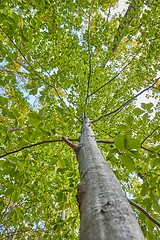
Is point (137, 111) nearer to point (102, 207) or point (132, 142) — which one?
point (132, 142)

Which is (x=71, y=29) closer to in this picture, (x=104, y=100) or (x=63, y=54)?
(x=63, y=54)

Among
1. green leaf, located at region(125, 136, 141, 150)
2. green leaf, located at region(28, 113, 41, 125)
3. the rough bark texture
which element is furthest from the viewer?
green leaf, located at region(28, 113, 41, 125)

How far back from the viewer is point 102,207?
655 millimetres

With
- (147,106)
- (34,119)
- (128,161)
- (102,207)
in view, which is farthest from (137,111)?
(102,207)

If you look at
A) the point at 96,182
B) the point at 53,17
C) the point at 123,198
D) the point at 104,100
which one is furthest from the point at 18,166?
the point at 104,100

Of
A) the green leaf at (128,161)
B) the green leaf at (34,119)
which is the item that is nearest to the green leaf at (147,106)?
the green leaf at (128,161)

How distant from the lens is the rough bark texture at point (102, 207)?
0.53 m

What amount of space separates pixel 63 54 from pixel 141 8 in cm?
176

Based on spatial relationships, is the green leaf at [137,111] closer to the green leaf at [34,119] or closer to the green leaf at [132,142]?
the green leaf at [132,142]

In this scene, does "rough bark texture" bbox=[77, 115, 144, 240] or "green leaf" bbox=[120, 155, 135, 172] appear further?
"green leaf" bbox=[120, 155, 135, 172]

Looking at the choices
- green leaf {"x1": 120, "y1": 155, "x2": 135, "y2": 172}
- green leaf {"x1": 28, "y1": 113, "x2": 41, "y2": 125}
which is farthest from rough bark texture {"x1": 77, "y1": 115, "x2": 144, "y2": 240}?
green leaf {"x1": 28, "y1": 113, "x2": 41, "y2": 125}

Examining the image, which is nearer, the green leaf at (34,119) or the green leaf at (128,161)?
the green leaf at (128,161)

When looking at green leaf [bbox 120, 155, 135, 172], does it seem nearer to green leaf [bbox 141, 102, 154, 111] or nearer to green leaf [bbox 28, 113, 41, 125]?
green leaf [bbox 141, 102, 154, 111]

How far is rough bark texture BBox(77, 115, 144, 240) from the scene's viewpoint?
0.53 m
